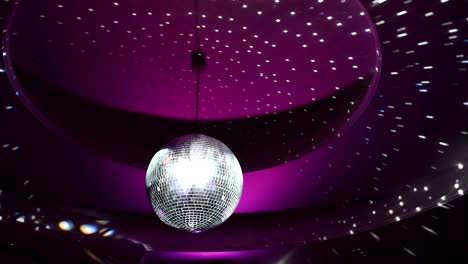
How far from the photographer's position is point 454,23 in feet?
8.23

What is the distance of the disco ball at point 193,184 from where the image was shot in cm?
226

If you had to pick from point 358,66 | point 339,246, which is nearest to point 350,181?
point 339,246

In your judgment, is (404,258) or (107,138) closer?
(107,138)

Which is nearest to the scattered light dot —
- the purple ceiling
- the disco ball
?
the purple ceiling

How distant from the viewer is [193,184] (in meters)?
2.25

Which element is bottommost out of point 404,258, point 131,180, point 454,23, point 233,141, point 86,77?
point 404,258

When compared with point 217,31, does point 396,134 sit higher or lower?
lower

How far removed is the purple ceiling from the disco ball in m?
0.88

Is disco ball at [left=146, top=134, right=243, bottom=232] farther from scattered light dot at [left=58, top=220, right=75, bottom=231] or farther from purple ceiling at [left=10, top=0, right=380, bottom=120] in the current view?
scattered light dot at [left=58, top=220, right=75, bottom=231]

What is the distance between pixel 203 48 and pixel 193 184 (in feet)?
3.81

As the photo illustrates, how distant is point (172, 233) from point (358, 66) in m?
2.68

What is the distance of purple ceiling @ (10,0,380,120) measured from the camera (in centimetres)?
279

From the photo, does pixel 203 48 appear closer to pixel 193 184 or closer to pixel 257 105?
pixel 257 105

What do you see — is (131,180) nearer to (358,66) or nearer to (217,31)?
(217,31)
